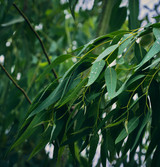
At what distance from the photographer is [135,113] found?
65 centimetres

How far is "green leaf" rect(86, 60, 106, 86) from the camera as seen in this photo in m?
0.55

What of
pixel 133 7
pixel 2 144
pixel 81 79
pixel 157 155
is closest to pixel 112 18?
pixel 133 7

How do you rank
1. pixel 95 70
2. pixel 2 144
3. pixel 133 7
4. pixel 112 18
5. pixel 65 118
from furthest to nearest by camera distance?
pixel 2 144
pixel 112 18
pixel 133 7
pixel 65 118
pixel 95 70

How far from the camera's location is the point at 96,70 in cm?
56

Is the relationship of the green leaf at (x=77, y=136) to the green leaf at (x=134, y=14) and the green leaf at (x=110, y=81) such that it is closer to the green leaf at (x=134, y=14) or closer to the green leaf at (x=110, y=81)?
the green leaf at (x=110, y=81)

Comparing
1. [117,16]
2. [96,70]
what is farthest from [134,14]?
[96,70]

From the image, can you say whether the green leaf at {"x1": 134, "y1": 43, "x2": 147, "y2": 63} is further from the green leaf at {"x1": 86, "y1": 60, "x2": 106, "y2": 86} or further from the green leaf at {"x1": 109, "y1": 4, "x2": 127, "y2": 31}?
the green leaf at {"x1": 109, "y1": 4, "x2": 127, "y2": 31}

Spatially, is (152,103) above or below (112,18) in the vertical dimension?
below

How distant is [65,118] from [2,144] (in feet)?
3.63

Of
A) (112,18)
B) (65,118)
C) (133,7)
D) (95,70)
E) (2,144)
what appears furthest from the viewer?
(2,144)

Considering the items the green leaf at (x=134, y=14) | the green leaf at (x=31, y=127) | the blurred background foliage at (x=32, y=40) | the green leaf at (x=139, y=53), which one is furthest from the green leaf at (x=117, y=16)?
the green leaf at (x=31, y=127)

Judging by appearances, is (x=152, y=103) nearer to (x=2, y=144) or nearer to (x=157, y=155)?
(x=157, y=155)

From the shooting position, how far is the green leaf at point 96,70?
547mm

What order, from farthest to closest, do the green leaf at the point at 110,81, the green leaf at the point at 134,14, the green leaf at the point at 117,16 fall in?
the green leaf at the point at 117,16 < the green leaf at the point at 134,14 < the green leaf at the point at 110,81
